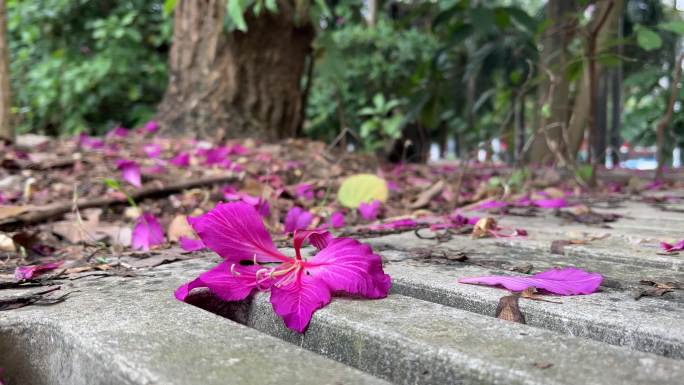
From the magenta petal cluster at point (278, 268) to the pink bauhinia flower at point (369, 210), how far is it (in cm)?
102

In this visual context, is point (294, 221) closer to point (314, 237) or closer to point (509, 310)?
point (314, 237)

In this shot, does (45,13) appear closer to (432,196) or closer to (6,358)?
(432,196)

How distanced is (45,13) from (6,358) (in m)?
5.10

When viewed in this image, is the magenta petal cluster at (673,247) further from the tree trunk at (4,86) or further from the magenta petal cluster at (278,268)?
the tree trunk at (4,86)

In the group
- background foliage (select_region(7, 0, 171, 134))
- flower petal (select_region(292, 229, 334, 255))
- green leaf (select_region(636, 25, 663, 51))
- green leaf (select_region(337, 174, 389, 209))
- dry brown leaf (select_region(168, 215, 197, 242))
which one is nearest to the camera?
flower petal (select_region(292, 229, 334, 255))

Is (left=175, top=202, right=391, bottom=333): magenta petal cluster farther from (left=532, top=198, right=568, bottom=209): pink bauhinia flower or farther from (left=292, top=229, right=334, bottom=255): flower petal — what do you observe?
(left=532, top=198, right=568, bottom=209): pink bauhinia flower

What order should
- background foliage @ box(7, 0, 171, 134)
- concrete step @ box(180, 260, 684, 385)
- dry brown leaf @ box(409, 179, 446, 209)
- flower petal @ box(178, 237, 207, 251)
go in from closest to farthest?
concrete step @ box(180, 260, 684, 385), flower petal @ box(178, 237, 207, 251), dry brown leaf @ box(409, 179, 446, 209), background foliage @ box(7, 0, 171, 134)

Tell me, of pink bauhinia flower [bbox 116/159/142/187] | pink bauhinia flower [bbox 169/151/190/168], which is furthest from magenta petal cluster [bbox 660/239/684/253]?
pink bauhinia flower [bbox 169/151/190/168]

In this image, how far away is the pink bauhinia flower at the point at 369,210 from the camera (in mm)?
1914

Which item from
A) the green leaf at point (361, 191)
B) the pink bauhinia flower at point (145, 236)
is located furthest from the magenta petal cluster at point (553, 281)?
the green leaf at point (361, 191)

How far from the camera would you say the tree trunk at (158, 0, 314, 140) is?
3.31 m

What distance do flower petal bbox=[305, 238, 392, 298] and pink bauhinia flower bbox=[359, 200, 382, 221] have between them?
3.45ft

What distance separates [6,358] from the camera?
771 mm

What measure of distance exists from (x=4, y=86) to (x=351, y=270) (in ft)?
7.10
